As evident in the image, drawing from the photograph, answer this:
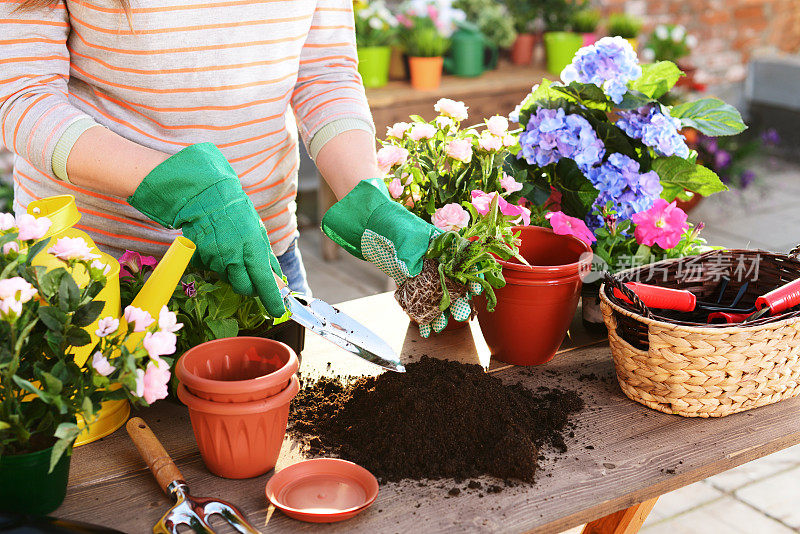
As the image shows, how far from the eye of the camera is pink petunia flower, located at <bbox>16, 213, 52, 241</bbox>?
0.79 meters

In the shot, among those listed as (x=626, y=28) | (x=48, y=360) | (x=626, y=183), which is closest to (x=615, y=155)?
(x=626, y=183)

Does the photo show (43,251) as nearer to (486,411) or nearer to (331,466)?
(331,466)

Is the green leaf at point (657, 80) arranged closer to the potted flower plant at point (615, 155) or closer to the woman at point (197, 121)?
the potted flower plant at point (615, 155)

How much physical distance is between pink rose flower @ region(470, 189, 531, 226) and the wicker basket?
16 centimetres

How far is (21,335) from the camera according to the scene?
0.72 m

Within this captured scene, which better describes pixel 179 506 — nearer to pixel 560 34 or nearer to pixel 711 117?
pixel 711 117

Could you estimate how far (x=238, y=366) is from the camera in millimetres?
928

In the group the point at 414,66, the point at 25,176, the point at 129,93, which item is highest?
the point at 129,93

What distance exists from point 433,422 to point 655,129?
0.64 m

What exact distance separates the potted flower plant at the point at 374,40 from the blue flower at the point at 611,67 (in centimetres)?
202

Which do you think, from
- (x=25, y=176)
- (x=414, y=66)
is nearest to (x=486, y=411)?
(x=25, y=176)

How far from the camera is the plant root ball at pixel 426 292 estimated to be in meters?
1.07

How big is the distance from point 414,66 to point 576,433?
8.21 ft

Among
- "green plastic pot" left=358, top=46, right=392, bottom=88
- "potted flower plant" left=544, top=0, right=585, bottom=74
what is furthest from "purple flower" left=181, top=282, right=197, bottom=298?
"potted flower plant" left=544, top=0, right=585, bottom=74
